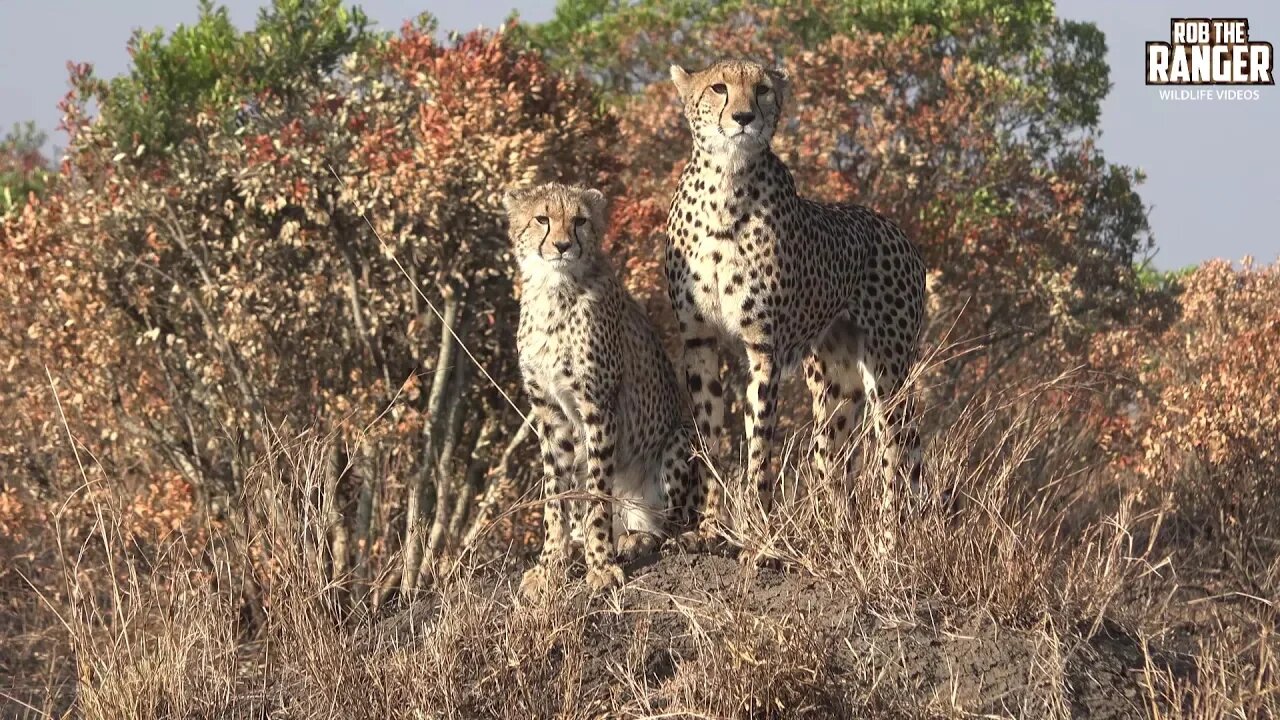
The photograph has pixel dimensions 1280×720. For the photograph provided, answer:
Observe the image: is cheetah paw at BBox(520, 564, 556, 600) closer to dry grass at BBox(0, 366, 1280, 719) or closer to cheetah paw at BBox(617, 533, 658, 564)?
dry grass at BBox(0, 366, 1280, 719)

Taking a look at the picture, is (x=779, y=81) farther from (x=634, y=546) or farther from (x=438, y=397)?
Answer: (x=438, y=397)

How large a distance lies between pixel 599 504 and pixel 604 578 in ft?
0.81

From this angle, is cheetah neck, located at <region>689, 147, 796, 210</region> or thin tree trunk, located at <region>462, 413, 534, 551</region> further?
thin tree trunk, located at <region>462, 413, 534, 551</region>

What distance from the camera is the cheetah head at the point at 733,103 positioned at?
5398mm

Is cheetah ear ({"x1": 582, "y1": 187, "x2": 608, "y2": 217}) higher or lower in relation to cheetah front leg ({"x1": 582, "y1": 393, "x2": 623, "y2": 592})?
higher

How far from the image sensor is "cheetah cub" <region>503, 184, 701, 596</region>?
5.36m

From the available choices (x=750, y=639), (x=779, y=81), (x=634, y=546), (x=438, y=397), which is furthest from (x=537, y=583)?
(x=438, y=397)

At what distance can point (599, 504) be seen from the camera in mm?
5367

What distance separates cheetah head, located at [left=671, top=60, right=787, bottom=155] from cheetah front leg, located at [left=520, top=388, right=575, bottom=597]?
1.08 metres

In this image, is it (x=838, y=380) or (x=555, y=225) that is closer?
(x=555, y=225)

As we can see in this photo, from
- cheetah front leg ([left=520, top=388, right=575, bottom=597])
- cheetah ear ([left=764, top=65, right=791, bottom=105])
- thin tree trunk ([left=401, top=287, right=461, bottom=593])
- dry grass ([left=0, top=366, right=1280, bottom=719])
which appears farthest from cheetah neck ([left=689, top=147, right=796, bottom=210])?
thin tree trunk ([left=401, top=287, right=461, bottom=593])

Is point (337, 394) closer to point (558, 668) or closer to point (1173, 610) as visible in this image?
point (558, 668)

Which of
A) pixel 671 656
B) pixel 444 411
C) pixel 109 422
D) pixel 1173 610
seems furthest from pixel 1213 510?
pixel 109 422

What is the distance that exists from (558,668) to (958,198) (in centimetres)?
810
